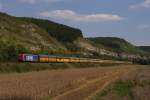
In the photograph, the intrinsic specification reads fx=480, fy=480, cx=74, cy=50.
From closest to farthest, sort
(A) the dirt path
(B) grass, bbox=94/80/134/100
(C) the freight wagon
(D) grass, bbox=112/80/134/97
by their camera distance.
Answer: (A) the dirt path, (B) grass, bbox=94/80/134/100, (D) grass, bbox=112/80/134/97, (C) the freight wagon

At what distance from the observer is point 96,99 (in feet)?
99.0

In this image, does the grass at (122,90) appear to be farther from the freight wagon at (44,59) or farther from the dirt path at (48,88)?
the freight wagon at (44,59)

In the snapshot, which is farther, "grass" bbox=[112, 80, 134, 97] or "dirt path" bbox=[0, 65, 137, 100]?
"grass" bbox=[112, 80, 134, 97]

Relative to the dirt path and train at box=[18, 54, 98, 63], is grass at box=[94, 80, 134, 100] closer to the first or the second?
the dirt path

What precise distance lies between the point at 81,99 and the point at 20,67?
52538 millimetres

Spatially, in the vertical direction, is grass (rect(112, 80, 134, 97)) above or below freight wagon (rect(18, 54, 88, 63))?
below

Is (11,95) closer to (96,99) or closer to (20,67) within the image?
(96,99)

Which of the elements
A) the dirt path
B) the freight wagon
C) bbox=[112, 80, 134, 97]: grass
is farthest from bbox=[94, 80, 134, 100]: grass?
the freight wagon

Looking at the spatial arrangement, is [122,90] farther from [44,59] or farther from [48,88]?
[44,59]

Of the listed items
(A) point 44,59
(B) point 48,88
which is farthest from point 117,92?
(A) point 44,59

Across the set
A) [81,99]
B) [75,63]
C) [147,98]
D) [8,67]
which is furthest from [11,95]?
[75,63]

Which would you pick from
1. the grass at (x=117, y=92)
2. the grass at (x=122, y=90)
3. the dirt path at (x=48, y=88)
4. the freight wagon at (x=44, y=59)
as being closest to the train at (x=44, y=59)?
the freight wagon at (x=44, y=59)

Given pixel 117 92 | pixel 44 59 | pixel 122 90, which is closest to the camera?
pixel 117 92

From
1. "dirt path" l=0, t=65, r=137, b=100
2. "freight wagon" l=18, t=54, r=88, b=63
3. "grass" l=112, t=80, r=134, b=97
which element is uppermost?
"freight wagon" l=18, t=54, r=88, b=63
